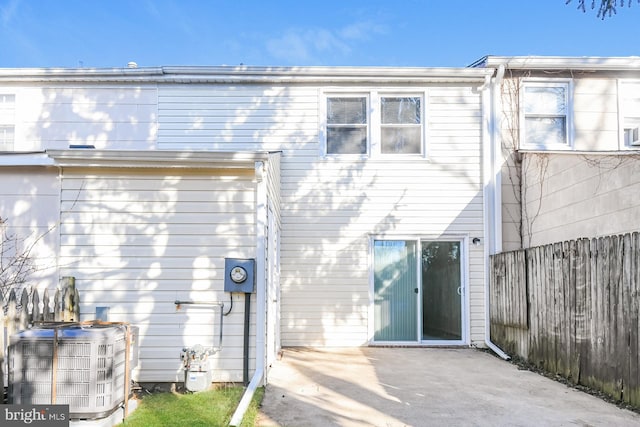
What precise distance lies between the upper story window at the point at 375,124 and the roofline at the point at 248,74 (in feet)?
1.15

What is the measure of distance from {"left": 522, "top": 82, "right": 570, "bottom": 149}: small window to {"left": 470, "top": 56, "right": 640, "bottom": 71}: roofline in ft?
1.14

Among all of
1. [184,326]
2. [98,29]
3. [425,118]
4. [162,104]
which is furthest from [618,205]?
[98,29]

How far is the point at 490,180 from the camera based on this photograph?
8484 millimetres

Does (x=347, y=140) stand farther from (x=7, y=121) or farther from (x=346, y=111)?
(x=7, y=121)

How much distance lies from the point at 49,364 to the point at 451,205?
6.67 m

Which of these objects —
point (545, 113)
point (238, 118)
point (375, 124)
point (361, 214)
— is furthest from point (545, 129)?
point (238, 118)

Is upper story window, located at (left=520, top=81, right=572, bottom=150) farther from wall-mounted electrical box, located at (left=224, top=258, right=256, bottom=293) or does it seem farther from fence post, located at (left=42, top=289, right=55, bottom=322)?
fence post, located at (left=42, top=289, right=55, bottom=322)

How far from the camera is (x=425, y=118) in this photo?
8.62 meters

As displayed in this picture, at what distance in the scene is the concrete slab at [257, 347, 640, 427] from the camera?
13.9 ft

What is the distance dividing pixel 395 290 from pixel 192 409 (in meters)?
4.71

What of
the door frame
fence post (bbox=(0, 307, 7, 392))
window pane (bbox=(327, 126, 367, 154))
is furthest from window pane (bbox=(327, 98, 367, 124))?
fence post (bbox=(0, 307, 7, 392))

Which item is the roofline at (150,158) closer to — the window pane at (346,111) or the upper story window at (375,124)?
the upper story window at (375,124)

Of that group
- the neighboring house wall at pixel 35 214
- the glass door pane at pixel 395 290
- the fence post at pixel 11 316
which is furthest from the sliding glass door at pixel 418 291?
the fence post at pixel 11 316

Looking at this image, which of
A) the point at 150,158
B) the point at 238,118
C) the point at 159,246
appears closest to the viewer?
the point at 150,158
